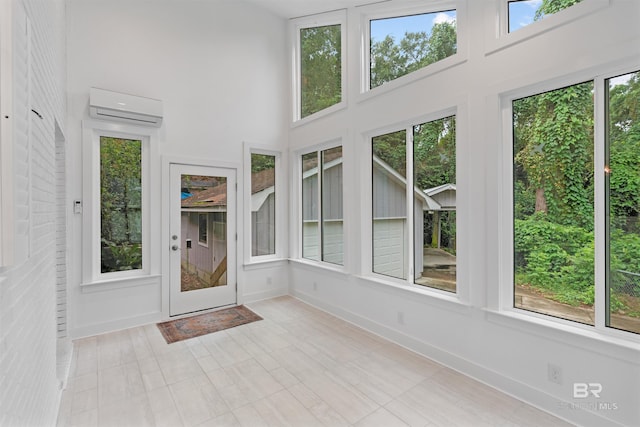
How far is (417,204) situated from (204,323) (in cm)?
289

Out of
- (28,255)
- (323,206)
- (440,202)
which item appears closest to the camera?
(28,255)

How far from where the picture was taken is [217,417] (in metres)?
2.10

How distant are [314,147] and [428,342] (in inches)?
116

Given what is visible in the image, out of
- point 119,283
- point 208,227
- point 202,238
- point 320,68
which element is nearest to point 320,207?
point 208,227

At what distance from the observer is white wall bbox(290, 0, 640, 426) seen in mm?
1891

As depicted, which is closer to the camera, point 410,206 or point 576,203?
point 576,203

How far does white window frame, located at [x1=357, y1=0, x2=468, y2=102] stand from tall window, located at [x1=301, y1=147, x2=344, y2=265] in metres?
0.99

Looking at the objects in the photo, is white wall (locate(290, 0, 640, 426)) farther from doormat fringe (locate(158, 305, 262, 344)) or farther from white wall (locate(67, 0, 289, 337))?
white wall (locate(67, 0, 289, 337))

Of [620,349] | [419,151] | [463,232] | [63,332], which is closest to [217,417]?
[63,332]

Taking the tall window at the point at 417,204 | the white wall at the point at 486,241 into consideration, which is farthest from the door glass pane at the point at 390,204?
the white wall at the point at 486,241

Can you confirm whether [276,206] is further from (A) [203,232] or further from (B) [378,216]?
(B) [378,216]

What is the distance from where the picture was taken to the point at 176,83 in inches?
157

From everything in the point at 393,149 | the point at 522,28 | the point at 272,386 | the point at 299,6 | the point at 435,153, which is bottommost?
Answer: the point at 272,386

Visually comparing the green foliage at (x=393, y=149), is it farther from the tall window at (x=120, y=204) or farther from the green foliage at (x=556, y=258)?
the tall window at (x=120, y=204)
